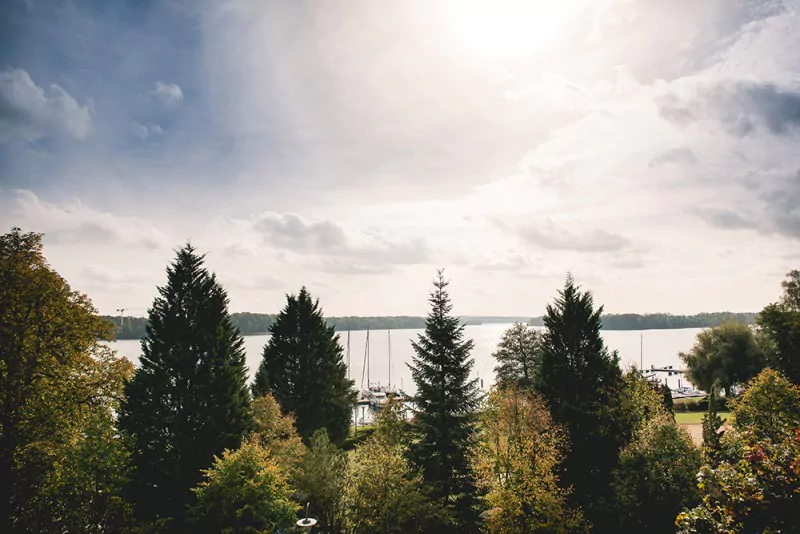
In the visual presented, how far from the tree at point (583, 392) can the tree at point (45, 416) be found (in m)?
22.4

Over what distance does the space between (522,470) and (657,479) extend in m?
7.07

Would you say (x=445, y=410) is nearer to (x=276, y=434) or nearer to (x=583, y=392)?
(x=583, y=392)

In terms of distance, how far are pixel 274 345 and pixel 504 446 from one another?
2537 cm

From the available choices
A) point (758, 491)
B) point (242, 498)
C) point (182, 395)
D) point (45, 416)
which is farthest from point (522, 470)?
point (45, 416)

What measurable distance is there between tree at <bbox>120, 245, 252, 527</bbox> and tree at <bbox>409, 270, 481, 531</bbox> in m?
10.2

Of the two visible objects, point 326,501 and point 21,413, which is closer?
point 21,413

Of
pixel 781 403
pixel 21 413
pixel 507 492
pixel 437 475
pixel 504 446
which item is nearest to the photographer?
pixel 21 413

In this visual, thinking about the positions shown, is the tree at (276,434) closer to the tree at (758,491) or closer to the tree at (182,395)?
the tree at (182,395)

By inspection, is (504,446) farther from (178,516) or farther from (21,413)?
(21,413)

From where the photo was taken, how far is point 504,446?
2267cm

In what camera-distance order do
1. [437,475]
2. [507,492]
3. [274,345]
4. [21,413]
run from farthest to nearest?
[274,345] → [437,475] → [507,492] → [21,413]

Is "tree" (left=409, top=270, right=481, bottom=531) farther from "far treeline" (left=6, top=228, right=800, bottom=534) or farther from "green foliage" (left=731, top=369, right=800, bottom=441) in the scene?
"green foliage" (left=731, top=369, right=800, bottom=441)

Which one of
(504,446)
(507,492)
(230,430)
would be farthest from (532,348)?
(230,430)

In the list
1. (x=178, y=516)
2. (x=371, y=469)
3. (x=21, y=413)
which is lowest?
(x=178, y=516)
